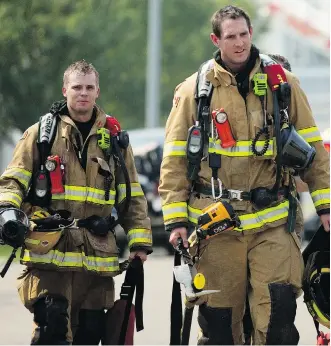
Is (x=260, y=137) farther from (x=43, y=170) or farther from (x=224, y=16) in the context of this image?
(x=43, y=170)

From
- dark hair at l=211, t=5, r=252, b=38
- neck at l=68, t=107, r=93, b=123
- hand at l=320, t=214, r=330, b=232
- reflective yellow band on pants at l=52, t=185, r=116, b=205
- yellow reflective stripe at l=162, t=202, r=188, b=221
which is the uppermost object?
dark hair at l=211, t=5, r=252, b=38

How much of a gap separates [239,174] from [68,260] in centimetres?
108

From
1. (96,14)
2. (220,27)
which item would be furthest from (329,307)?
(96,14)

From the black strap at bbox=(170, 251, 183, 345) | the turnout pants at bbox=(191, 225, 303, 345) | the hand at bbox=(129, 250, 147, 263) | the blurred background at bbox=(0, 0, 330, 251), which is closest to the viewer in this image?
the turnout pants at bbox=(191, 225, 303, 345)

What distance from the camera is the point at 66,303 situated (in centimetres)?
812

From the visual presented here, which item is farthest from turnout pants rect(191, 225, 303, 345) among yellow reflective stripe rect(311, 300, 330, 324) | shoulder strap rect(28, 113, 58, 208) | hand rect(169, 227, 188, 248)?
shoulder strap rect(28, 113, 58, 208)

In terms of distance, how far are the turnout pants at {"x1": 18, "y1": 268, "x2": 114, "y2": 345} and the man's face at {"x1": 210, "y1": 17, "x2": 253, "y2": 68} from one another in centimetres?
147

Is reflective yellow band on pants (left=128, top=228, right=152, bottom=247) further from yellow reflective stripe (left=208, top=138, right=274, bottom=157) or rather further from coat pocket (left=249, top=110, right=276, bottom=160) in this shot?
coat pocket (left=249, top=110, right=276, bottom=160)

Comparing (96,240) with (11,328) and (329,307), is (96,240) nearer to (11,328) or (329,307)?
(329,307)

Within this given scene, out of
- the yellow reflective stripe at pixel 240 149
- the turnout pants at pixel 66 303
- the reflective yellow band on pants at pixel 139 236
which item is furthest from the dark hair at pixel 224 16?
the turnout pants at pixel 66 303

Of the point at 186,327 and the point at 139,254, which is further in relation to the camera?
the point at 139,254

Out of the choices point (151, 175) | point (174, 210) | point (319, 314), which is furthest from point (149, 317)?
point (151, 175)

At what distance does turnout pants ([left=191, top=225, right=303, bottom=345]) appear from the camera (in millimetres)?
7918

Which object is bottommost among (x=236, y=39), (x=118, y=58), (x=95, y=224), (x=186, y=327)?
(x=118, y=58)
